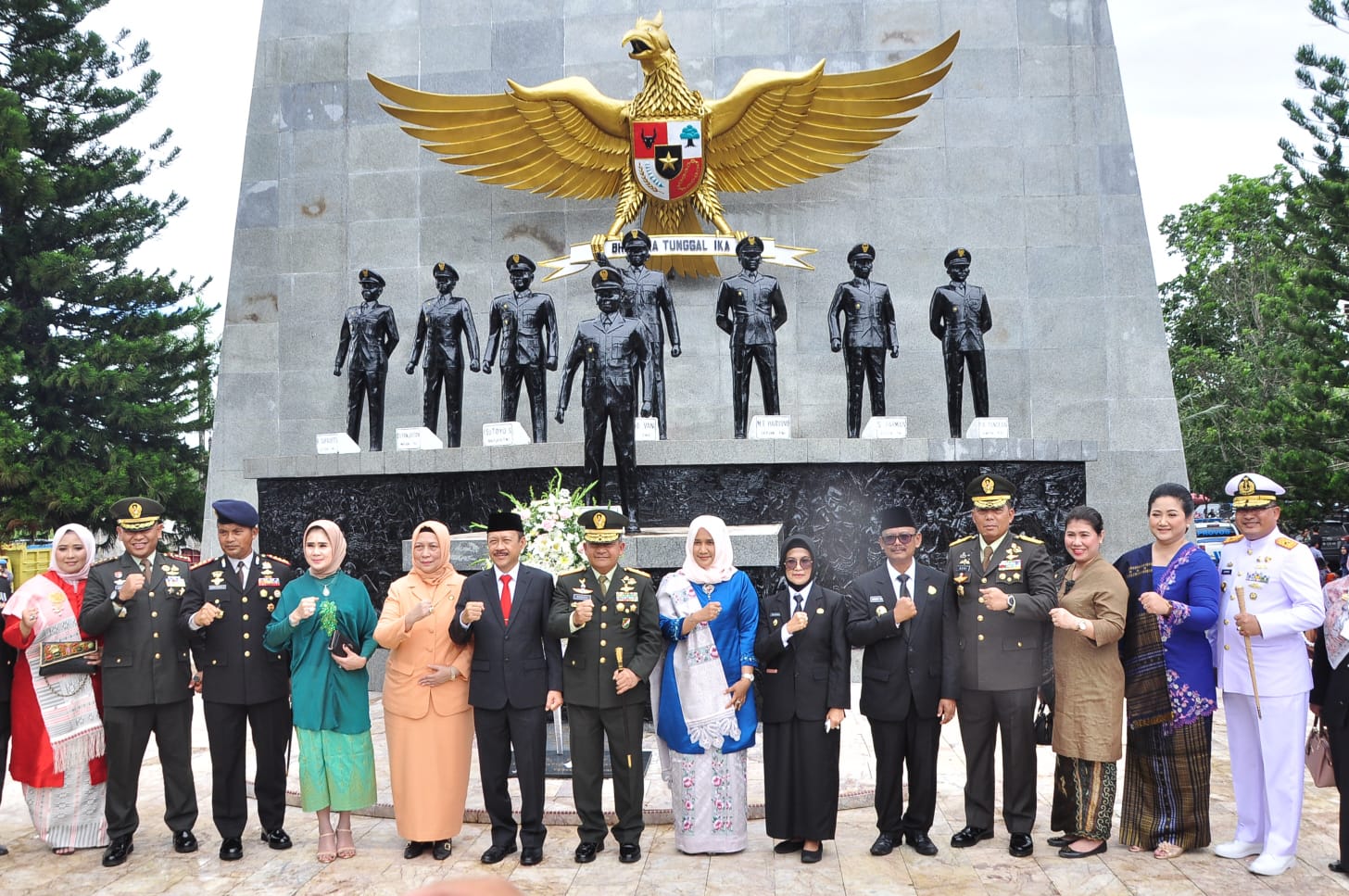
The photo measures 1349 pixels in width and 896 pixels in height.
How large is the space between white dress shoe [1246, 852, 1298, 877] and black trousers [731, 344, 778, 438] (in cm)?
549

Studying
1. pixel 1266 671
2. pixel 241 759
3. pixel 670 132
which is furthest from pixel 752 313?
pixel 241 759

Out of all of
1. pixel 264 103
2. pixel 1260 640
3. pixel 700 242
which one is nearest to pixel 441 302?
pixel 700 242

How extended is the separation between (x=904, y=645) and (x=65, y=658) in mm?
3465

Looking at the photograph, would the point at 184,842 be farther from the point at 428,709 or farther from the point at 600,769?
the point at 600,769

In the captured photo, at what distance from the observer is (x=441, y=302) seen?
9961mm

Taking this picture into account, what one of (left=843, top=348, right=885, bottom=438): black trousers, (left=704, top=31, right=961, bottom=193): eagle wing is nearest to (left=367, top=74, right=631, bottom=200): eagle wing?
(left=704, top=31, right=961, bottom=193): eagle wing

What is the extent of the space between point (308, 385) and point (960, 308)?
6942mm

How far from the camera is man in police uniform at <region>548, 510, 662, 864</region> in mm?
4688

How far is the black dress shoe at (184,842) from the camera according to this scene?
4949 millimetres

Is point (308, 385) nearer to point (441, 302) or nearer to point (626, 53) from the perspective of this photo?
point (441, 302)

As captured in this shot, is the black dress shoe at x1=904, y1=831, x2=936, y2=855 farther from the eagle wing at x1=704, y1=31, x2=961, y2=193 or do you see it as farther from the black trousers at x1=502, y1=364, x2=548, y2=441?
the eagle wing at x1=704, y1=31, x2=961, y2=193

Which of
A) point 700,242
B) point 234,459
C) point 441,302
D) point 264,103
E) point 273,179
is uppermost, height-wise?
point 264,103

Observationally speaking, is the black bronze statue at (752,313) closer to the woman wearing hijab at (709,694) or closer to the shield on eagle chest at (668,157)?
the shield on eagle chest at (668,157)

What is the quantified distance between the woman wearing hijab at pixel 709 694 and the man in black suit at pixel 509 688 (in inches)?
19.2
